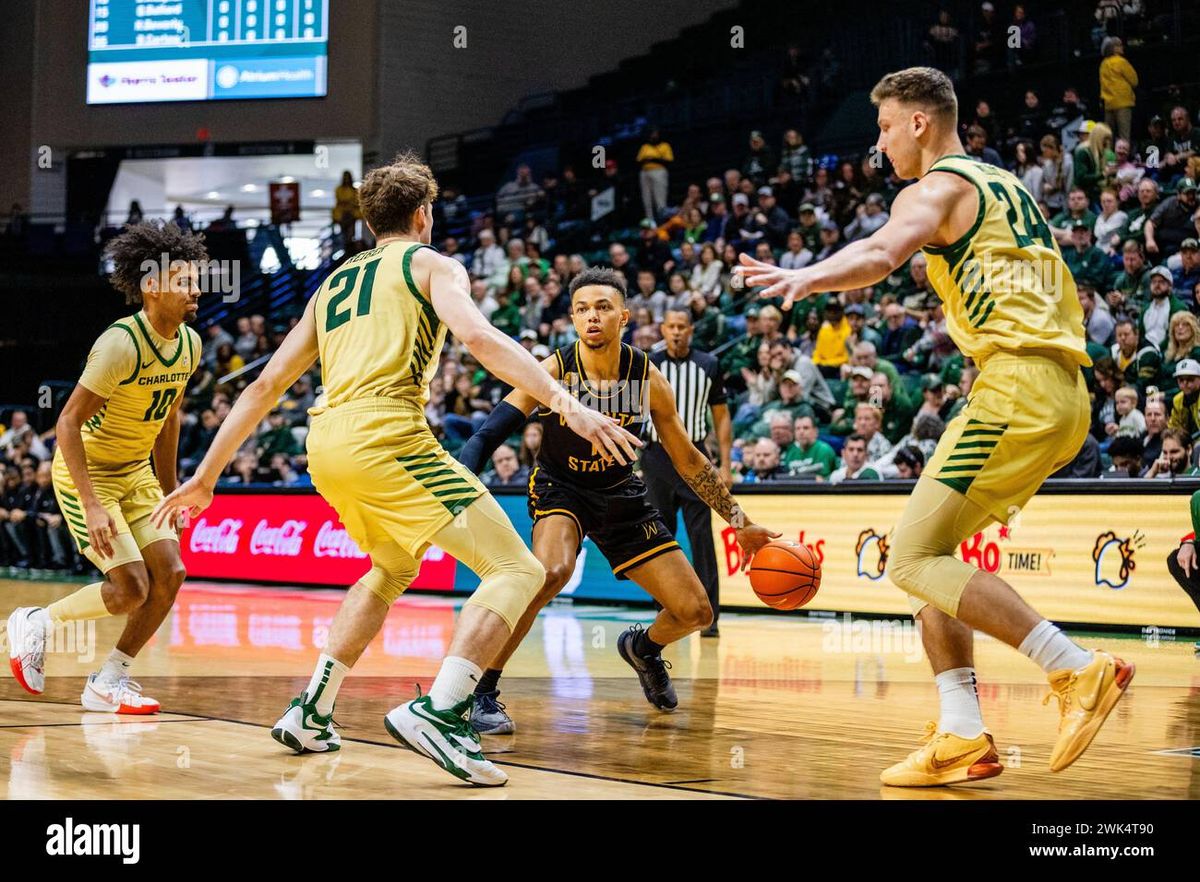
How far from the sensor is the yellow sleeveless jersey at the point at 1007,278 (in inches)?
165

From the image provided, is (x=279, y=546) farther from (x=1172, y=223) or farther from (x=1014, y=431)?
(x=1014, y=431)

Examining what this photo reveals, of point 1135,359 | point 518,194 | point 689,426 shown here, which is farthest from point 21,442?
point 1135,359

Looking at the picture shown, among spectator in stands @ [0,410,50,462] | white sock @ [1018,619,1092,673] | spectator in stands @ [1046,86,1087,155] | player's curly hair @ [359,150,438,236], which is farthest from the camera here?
spectator in stands @ [0,410,50,462]

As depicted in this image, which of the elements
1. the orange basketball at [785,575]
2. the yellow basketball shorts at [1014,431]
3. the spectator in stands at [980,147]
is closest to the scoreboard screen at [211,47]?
the spectator in stands at [980,147]

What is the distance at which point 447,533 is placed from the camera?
13.9 feet

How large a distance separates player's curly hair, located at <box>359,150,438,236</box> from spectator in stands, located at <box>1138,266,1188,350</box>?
8406mm

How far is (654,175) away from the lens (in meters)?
19.1

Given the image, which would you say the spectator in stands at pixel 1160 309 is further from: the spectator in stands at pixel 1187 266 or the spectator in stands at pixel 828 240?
the spectator in stands at pixel 828 240

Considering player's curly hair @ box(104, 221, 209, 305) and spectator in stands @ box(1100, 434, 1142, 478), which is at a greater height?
player's curly hair @ box(104, 221, 209, 305)

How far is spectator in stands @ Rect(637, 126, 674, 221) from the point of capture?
62.7ft

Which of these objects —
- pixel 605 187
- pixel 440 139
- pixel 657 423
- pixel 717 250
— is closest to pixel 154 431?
pixel 657 423

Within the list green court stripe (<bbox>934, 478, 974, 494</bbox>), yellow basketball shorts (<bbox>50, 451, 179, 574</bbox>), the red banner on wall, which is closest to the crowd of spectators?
the red banner on wall

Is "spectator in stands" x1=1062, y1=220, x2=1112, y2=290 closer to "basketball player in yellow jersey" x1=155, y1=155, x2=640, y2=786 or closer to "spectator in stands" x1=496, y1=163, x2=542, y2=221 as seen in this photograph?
"basketball player in yellow jersey" x1=155, y1=155, x2=640, y2=786
